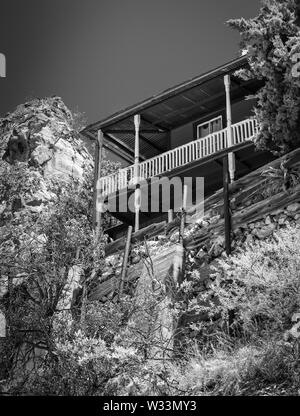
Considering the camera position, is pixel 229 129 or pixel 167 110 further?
pixel 167 110

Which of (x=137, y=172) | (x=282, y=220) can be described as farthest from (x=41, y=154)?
(x=282, y=220)

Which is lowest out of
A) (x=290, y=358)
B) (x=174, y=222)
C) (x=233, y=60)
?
(x=290, y=358)

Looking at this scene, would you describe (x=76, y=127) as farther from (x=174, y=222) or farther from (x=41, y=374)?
(x=41, y=374)

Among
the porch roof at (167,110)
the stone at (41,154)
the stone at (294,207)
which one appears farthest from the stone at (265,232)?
the stone at (41,154)

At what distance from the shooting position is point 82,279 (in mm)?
15633

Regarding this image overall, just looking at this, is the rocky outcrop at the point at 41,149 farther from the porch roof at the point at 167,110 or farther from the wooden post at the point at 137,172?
the wooden post at the point at 137,172

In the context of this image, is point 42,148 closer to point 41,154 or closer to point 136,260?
Answer: point 41,154

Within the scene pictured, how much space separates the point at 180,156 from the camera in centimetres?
2111

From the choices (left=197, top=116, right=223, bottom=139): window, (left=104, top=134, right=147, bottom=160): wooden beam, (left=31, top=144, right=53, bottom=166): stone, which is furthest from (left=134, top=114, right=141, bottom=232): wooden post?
(left=31, top=144, right=53, bottom=166): stone

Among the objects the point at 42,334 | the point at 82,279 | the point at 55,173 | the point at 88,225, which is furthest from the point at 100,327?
the point at 55,173

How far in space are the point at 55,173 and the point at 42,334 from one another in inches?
567

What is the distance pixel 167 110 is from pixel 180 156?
2535 millimetres

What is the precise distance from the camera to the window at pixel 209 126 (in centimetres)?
2269

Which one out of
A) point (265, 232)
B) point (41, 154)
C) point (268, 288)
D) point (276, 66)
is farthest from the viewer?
point (41, 154)
